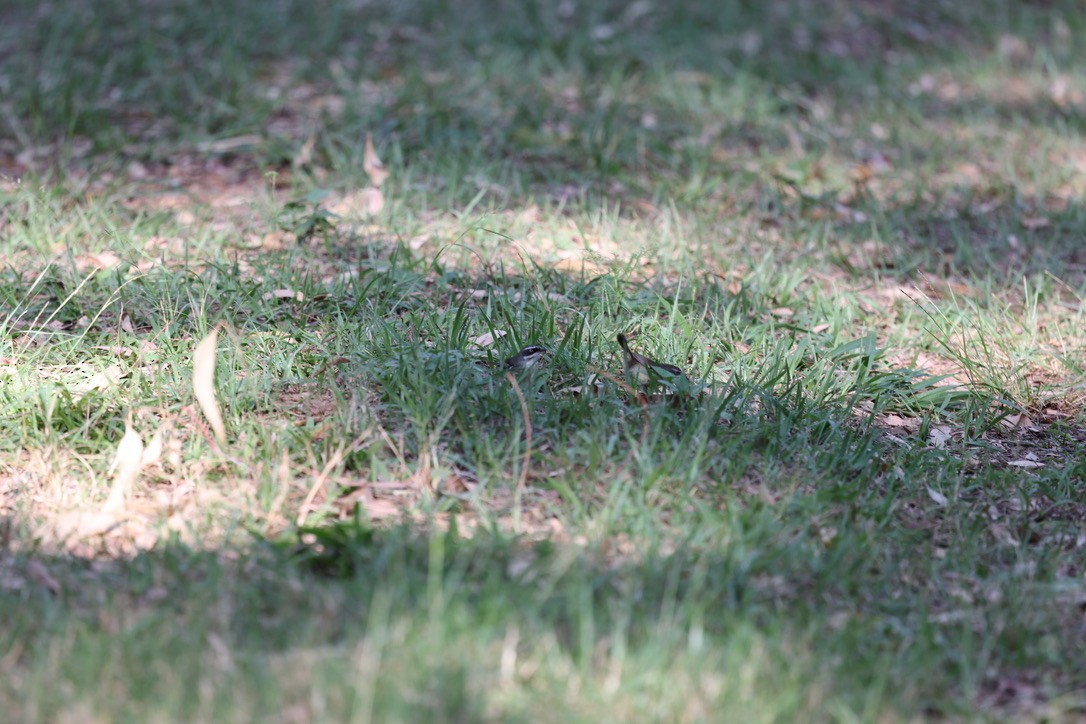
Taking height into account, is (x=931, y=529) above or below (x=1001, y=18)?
below

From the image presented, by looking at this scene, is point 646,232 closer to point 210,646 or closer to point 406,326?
point 406,326

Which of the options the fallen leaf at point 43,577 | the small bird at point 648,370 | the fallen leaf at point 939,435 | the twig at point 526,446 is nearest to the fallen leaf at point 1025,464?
the fallen leaf at point 939,435

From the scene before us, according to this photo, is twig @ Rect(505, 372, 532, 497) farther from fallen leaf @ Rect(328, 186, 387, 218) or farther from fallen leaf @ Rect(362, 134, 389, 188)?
fallen leaf @ Rect(362, 134, 389, 188)

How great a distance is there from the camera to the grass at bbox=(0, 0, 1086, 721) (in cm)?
221

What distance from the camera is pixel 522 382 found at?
10.5 feet

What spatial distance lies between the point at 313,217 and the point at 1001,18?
5474mm

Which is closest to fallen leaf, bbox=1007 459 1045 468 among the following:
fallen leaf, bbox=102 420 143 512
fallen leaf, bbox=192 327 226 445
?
fallen leaf, bbox=192 327 226 445

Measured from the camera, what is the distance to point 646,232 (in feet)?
14.3

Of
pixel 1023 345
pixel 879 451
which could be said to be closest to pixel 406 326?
pixel 879 451

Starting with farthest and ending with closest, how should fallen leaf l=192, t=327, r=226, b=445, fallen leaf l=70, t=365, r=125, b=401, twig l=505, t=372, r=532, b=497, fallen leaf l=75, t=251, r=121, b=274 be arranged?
fallen leaf l=75, t=251, r=121, b=274
fallen leaf l=70, t=365, r=125, b=401
twig l=505, t=372, r=532, b=497
fallen leaf l=192, t=327, r=226, b=445

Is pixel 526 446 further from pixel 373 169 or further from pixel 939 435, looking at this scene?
pixel 373 169

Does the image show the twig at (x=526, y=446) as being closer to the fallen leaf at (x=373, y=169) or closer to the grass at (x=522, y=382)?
the grass at (x=522, y=382)

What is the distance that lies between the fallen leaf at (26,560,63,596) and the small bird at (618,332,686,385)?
5.26 ft

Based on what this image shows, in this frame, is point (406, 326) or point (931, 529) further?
point (406, 326)
